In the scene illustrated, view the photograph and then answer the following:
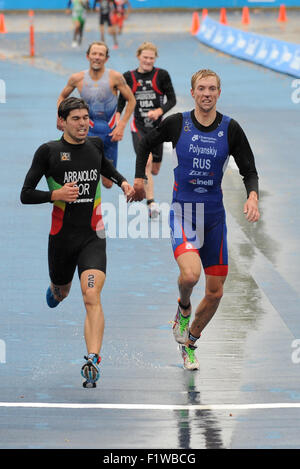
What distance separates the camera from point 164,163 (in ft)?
62.7

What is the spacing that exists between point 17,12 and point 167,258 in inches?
1823

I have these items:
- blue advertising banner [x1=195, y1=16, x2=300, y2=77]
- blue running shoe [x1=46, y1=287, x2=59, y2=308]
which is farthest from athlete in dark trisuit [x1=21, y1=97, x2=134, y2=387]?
blue advertising banner [x1=195, y1=16, x2=300, y2=77]

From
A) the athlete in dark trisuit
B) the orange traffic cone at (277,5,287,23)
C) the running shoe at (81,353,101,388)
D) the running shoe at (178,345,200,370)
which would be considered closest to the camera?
the running shoe at (81,353,101,388)

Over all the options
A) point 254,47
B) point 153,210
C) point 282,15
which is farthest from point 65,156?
point 282,15

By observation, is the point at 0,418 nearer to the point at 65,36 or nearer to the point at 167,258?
the point at 167,258

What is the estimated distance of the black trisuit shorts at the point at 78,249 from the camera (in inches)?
345

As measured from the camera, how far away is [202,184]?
8.91 meters

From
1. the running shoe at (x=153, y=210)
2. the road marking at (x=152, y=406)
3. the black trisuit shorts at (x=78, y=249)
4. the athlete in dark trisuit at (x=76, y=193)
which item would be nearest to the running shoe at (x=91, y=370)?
the road marking at (x=152, y=406)

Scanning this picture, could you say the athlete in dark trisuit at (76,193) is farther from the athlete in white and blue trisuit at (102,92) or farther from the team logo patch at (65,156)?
the athlete in white and blue trisuit at (102,92)

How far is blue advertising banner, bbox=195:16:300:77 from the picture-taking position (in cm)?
3120

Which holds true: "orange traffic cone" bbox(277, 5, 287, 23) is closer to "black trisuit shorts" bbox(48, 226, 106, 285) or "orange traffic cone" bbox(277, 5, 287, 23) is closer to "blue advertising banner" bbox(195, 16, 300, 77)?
"blue advertising banner" bbox(195, 16, 300, 77)

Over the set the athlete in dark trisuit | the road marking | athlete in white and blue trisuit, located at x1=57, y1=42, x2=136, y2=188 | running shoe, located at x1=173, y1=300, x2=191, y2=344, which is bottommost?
the road marking

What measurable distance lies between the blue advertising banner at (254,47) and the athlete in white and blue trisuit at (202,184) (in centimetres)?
2160

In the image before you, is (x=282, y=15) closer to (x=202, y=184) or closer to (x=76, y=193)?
(x=202, y=184)
